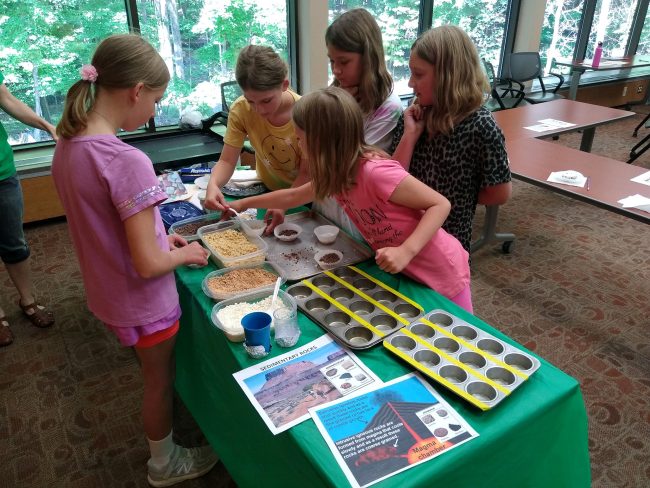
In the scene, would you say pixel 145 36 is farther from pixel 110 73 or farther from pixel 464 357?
pixel 464 357

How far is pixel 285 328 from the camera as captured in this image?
123 centimetres

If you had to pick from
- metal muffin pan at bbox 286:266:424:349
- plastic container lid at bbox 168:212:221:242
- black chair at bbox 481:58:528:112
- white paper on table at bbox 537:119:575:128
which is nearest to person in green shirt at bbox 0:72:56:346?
plastic container lid at bbox 168:212:221:242

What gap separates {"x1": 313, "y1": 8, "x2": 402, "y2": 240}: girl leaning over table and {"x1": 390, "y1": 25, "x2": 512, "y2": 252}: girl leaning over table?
7 centimetres

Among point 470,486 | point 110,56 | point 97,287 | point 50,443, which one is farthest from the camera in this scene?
point 50,443

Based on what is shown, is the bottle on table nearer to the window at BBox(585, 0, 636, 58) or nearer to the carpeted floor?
the window at BBox(585, 0, 636, 58)

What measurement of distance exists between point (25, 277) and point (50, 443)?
983 mm

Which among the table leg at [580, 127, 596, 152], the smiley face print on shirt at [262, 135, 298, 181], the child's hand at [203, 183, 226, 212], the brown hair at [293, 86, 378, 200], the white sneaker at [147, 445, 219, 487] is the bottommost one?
the white sneaker at [147, 445, 219, 487]

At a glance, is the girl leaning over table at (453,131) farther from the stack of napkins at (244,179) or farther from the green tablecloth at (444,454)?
the stack of napkins at (244,179)

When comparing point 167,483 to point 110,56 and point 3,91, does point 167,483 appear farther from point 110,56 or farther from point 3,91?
point 3,91

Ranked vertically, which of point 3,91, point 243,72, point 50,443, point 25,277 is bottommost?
point 50,443

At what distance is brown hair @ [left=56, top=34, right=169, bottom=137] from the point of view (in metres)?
1.15

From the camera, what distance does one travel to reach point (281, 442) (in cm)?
103

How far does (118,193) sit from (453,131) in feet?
3.56

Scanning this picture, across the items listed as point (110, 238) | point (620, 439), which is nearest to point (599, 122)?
point (620, 439)
